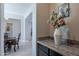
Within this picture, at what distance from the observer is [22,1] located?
158 centimetres

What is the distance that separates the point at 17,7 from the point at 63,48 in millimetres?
670

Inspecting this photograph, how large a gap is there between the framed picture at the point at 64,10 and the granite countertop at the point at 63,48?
0.34 m

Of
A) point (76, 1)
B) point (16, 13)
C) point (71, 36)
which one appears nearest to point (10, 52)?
point (16, 13)

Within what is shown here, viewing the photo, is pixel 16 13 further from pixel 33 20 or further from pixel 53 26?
pixel 53 26

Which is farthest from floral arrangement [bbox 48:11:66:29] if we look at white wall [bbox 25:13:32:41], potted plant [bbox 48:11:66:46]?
white wall [bbox 25:13:32:41]

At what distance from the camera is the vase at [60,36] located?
1623 mm

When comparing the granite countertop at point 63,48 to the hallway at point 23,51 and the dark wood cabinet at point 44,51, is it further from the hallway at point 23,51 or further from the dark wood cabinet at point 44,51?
the hallway at point 23,51

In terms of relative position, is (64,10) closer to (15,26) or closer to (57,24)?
(57,24)

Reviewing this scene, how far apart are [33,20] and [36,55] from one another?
1.30 ft

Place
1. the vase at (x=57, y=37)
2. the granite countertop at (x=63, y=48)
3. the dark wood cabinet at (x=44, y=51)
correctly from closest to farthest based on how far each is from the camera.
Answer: the granite countertop at (x=63, y=48)
the dark wood cabinet at (x=44, y=51)
the vase at (x=57, y=37)

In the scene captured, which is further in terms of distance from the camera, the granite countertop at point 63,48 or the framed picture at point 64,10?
the framed picture at point 64,10

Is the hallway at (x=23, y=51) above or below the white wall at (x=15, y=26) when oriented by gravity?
below

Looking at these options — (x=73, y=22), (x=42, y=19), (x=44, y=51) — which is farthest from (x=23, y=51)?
(x=73, y=22)

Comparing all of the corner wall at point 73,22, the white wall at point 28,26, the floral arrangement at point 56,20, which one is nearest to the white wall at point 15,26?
the white wall at point 28,26
